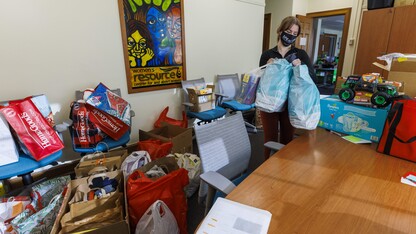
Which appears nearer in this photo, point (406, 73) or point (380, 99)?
point (380, 99)

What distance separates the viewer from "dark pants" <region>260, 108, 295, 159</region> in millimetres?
1590

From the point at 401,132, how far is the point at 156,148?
175 cm

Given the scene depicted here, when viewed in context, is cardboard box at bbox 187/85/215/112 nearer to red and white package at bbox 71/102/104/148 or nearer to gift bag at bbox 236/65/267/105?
red and white package at bbox 71/102/104/148

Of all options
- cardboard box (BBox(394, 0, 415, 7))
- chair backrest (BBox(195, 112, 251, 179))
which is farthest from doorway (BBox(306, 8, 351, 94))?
chair backrest (BBox(195, 112, 251, 179))

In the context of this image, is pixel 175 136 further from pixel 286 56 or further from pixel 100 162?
pixel 286 56

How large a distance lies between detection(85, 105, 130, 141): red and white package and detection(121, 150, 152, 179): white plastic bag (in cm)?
38

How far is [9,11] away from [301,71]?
2360 mm

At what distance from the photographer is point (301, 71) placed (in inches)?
48.5

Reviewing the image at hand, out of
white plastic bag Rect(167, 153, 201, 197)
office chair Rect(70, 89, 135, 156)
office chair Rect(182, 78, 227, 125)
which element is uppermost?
office chair Rect(182, 78, 227, 125)

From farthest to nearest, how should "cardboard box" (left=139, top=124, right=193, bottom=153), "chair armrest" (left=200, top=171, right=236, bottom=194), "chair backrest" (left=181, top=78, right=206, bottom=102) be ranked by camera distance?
1. "chair backrest" (left=181, top=78, right=206, bottom=102)
2. "cardboard box" (left=139, top=124, right=193, bottom=153)
3. "chair armrest" (left=200, top=171, right=236, bottom=194)

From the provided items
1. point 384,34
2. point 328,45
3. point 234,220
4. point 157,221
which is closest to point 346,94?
point 234,220

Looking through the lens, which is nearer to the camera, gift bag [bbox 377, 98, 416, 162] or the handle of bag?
gift bag [bbox 377, 98, 416, 162]

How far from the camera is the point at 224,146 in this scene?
4.25 ft

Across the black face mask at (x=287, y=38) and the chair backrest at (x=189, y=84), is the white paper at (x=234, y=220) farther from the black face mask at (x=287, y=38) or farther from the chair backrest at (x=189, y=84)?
the chair backrest at (x=189, y=84)
